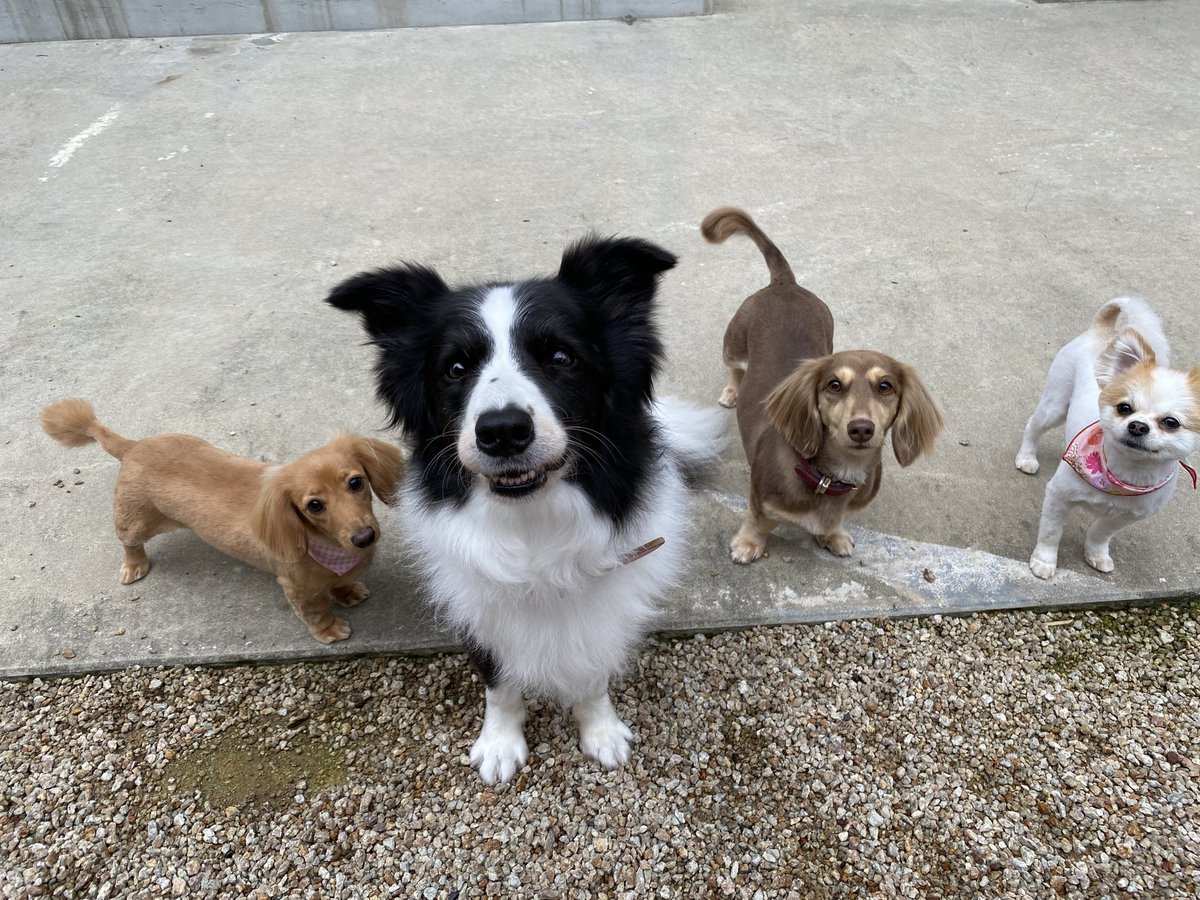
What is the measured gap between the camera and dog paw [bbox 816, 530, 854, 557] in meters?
2.69

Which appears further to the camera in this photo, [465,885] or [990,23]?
[990,23]

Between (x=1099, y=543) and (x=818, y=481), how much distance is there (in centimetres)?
114

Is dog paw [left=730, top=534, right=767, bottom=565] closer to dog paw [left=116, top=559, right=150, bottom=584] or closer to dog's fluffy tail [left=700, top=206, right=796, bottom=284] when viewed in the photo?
dog's fluffy tail [left=700, top=206, right=796, bottom=284]

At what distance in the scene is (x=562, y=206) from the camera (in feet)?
16.0

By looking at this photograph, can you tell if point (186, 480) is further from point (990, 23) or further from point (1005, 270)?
point (990, 23)

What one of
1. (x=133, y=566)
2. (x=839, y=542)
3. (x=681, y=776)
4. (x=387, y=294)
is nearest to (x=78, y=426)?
(x=133, y=566)

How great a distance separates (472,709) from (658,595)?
2.41 feet

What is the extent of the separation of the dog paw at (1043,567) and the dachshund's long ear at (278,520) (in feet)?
8.49

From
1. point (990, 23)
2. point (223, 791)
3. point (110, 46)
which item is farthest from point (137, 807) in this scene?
point (990, 23)

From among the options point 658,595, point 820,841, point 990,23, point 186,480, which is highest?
point 990,23

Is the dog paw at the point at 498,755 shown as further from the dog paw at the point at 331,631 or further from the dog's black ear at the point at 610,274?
the dog's black ear at the point at 610,274

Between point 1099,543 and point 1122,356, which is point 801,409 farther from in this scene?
point 1099,543

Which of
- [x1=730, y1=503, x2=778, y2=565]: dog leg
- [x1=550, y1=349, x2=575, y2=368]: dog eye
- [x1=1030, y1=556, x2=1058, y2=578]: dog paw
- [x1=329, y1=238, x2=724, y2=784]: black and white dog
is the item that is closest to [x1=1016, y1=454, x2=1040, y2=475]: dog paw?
[x1=1030, y1=556, x2=1058, y2=578]: dog paw

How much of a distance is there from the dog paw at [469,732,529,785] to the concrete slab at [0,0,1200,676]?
1.37 feet
